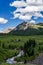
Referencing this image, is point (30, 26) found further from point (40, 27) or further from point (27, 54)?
point (27, 54)

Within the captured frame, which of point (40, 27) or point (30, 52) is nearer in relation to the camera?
point (30, 52)

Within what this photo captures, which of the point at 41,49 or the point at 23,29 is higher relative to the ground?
the point at 23,29

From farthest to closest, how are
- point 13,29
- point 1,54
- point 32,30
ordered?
1. point 13,29
2. point 32,30
3. point 1,54

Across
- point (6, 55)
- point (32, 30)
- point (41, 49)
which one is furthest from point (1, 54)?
point (32, 30)

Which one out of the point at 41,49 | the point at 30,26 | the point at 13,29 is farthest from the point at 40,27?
the point at 41,49

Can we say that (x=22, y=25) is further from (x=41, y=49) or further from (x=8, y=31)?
(x=41, y=49)

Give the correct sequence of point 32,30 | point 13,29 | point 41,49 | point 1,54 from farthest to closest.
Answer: point 13,29
point 32,30
point 41,49
point 1,54

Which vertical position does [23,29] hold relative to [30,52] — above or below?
above

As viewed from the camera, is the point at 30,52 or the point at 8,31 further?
the point at 8,31

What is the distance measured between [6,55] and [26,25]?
352 feet

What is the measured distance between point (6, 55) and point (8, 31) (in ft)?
329

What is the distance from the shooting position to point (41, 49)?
6109cm

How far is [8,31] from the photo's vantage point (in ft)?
510

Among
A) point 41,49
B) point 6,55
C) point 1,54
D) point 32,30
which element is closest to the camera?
point 1,54
